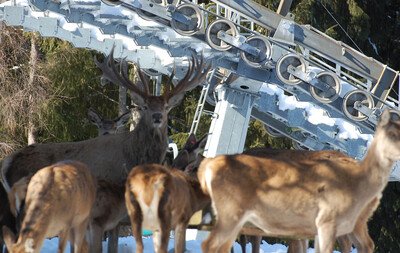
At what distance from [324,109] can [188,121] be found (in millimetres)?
12649

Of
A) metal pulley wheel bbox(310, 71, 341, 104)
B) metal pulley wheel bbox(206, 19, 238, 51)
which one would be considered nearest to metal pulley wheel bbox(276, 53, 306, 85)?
metal pulley wheel bbox(310, 71, 341, 104)

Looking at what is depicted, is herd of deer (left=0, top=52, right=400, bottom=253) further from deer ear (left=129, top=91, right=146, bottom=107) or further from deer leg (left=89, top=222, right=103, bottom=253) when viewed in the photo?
deer ear (left=129, top=91, right=146, bottom=107)

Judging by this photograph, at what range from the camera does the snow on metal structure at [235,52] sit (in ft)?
59.6

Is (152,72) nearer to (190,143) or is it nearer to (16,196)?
(190,143)

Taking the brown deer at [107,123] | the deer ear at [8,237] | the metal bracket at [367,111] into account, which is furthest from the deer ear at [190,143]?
the deer ear at [8,237]

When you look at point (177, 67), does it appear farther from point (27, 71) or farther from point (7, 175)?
point (27, 71)

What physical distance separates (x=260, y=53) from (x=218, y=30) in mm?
741

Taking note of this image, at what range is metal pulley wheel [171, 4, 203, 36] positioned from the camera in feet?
58.5

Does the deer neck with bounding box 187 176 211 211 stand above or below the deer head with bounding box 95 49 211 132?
below

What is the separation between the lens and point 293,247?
15609mm

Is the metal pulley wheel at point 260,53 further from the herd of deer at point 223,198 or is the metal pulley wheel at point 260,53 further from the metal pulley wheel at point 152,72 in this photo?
the herd of deer at point 223,198

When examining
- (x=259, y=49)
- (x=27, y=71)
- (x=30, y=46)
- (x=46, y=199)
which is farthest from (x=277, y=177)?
(x=30, y=46)

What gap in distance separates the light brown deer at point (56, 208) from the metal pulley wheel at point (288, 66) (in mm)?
5788

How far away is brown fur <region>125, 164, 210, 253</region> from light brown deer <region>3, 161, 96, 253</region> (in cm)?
49
